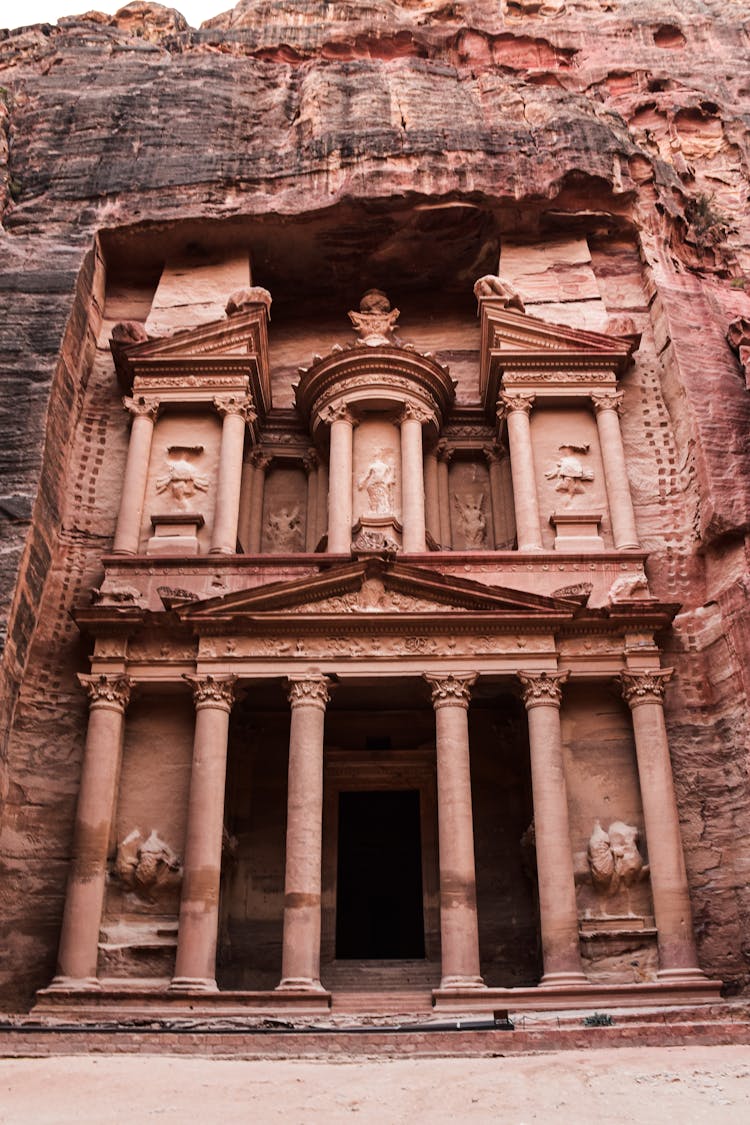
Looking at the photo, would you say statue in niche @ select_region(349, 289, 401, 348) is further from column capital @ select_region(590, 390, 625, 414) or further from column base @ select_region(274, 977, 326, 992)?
column base @ select_region(274, 977, 326, 992)

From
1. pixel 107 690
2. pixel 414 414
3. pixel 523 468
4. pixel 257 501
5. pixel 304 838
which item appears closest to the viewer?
pixel 304 838

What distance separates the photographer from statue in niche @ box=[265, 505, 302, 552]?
19.2 m

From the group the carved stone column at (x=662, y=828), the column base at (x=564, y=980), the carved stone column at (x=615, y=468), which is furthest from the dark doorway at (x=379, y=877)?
the carved stone column at (x=615, y=468)

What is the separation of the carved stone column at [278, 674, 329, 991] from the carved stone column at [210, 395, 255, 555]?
3302 millimetres

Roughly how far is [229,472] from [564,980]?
1005cm

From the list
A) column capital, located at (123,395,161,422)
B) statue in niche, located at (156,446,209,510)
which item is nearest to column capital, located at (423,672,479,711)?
statue in niche, located at (156,446,209,510)

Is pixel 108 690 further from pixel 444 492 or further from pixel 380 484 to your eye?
pixel 444 492

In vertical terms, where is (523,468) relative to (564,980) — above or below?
above

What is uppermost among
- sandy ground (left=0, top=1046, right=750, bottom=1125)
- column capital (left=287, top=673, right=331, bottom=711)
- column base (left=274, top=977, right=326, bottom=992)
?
column capital (left=287, top=673, right=331, bottom=711)

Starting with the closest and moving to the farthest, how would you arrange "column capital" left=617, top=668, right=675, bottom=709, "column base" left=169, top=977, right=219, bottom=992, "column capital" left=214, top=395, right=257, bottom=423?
"column base" left=169, top=977, right=219, bottom=992 < "column capital" left=617, top=668, right=675, bottom=709 < "column capital" left=214, top=395, right=257, bottom=423

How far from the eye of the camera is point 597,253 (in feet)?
69.5

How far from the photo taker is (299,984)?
12812mm

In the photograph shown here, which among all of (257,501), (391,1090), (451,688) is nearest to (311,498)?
(257,501)

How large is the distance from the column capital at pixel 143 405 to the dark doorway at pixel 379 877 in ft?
26.0
